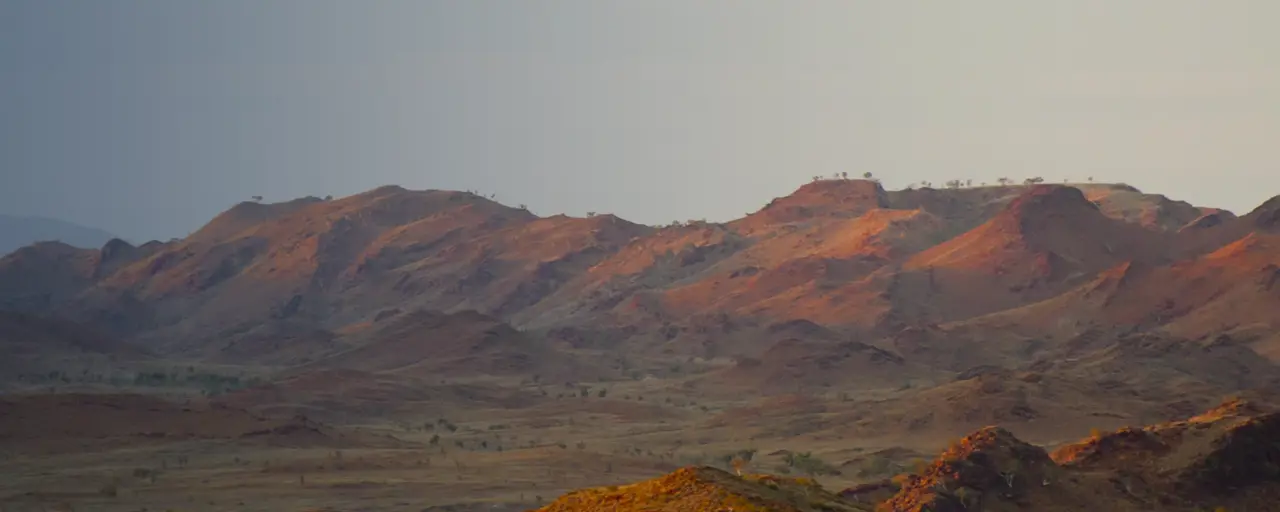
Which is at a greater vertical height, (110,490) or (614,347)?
(614,347)

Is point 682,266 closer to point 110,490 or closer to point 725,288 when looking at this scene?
point 725,288

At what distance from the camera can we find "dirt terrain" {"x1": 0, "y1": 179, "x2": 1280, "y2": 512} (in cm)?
3103

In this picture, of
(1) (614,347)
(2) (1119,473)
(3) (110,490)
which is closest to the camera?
(2) (1119,473)

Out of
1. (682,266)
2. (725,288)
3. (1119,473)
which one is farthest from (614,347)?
(1119,473)

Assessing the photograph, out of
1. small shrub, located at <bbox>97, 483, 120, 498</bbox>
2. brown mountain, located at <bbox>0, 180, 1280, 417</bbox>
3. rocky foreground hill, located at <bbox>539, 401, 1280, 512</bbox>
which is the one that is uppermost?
brown mountain, located at <bbox>0, 180, 1280, 417</bbox>

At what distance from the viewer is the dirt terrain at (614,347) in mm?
31031

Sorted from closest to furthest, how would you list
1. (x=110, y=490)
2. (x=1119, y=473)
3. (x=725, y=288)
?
(x=1119, y=473) < (x=110, y=490) < (x=725, y=288)

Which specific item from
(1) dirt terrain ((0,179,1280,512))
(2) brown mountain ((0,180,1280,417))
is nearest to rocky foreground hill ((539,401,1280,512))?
(1) dirt terrain ((0,179,1280,512))

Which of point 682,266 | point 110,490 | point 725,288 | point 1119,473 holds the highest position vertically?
point 682,266

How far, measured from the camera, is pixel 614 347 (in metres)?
76.9

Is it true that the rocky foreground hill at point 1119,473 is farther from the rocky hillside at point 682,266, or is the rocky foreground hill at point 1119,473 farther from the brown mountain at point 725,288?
the rocky hillside at point 682,266

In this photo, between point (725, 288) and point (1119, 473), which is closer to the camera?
point (1119, 473)

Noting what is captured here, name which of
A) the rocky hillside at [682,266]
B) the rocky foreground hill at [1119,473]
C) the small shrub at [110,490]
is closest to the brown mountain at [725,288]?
the rocky hillside at [682,266]

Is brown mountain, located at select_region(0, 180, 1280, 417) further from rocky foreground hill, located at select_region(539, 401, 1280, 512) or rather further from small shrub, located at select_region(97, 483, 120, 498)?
small shrub, located at select_region(97, 483, 120, 498)
